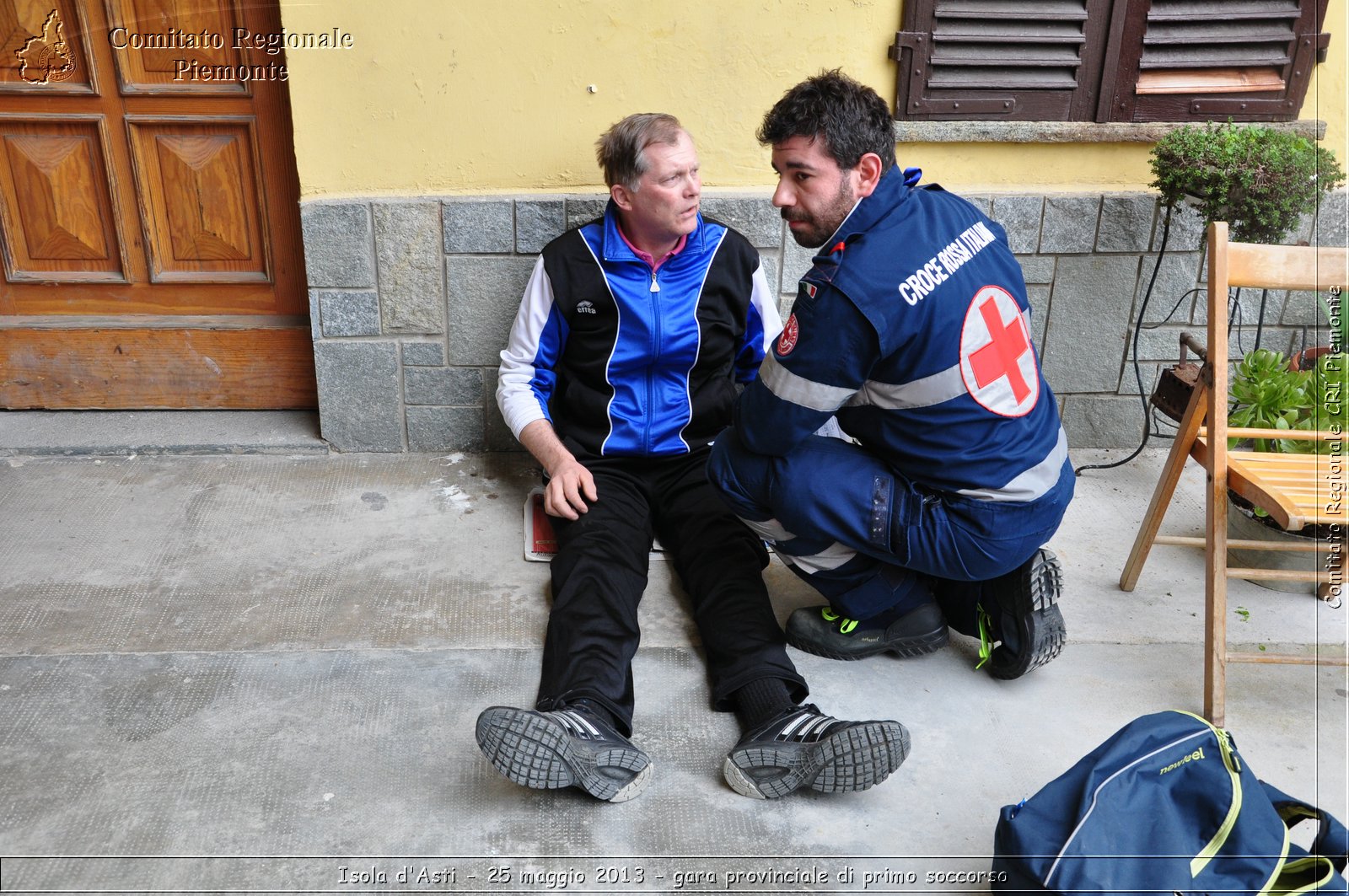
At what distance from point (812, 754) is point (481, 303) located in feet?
6.42

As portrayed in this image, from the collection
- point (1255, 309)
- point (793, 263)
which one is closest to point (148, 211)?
point (793, 263)

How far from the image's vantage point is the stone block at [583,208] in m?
3.34

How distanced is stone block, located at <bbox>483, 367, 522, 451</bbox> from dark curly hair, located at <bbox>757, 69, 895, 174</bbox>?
1.56 m

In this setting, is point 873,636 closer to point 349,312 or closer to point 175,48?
point 349,312

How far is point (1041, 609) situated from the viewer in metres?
2.46

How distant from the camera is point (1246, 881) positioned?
5.63ft

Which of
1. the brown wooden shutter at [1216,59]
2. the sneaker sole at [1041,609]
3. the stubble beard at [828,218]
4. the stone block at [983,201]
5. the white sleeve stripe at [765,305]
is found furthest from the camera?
the stone block at [983,201]

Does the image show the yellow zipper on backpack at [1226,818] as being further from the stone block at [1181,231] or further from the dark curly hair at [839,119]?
the stone block at [1181,231]

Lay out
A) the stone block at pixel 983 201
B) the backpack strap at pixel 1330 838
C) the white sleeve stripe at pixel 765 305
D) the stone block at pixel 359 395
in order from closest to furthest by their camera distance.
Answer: the backpack strap at pixel 1330 838
the white sleeve stripe at pixel 765 305
the stone block at pixel 983 201
the stone block at pixel 359 395

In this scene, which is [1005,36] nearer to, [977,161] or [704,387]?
[977,161]

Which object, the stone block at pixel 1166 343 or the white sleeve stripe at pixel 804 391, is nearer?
the white sleeve stripe at pixel 804 391

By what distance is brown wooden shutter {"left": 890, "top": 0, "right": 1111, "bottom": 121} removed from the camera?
322 cm

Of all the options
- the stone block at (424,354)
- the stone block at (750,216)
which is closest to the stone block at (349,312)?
the stone block at (424,354)

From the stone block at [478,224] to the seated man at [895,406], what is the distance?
1211mm
